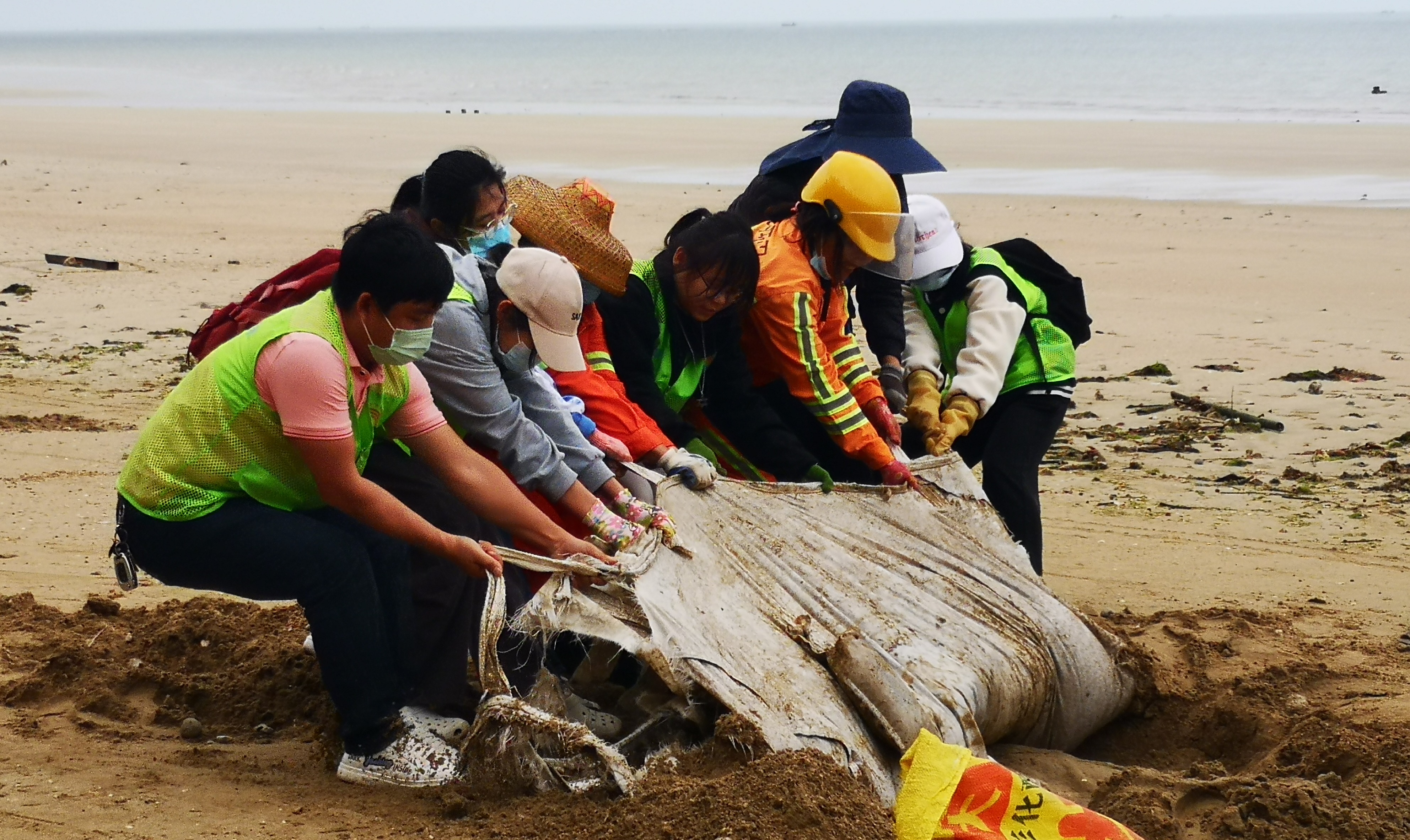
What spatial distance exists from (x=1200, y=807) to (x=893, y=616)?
817 millimetres

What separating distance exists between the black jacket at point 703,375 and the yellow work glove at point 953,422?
44 centimetres

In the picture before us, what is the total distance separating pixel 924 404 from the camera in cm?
445

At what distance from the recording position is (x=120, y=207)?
1565cm

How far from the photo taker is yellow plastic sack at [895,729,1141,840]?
9.34 ft

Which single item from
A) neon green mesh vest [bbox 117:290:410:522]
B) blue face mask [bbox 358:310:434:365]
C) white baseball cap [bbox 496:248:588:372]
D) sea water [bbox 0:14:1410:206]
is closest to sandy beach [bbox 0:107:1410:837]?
neon green mesh vest [bbox 117:290:410:522]

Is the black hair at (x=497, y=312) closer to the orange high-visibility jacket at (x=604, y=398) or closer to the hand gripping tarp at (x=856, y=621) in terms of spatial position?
the orange high-visibility jacket at (x=604, y=398)

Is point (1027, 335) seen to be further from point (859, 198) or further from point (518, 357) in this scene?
point (518, 357)

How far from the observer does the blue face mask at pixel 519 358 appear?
3459 millimetres

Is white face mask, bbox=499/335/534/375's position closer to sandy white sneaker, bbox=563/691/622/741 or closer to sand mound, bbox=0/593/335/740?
sandy white sneaker, bbox=563/691/622/741

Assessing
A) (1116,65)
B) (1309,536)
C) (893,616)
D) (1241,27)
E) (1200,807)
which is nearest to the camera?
(1200,807)

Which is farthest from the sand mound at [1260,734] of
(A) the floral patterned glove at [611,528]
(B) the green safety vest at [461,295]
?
(B) the green safety vest at [461,295]

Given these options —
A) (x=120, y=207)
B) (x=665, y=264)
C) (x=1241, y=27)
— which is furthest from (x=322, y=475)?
(x=1241, y=27)

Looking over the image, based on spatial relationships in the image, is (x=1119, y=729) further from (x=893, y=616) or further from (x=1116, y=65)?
(x=1116, y=65)

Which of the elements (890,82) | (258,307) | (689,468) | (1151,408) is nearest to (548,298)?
(689,468)
